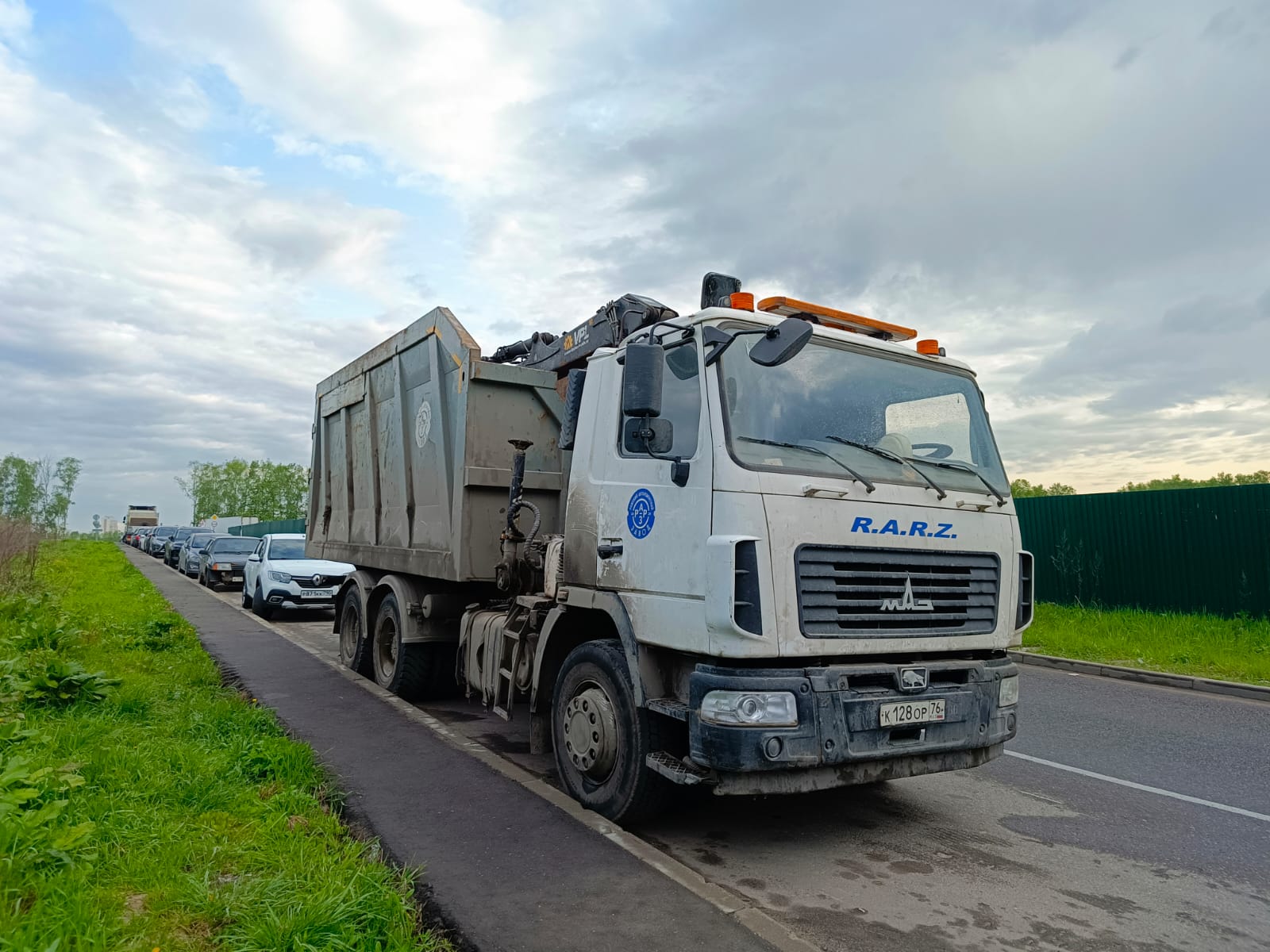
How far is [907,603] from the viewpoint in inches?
164

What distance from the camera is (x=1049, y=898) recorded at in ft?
12.5

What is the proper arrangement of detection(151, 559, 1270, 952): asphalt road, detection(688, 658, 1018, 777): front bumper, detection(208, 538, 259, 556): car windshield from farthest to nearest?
1. detection(208, 538, 259, 556): car windshield
2. detection(688, 658, 1018, 777): front bumper
3. detection(151, 559, 1270, 952): asphalt road

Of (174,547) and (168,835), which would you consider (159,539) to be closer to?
(174,547)

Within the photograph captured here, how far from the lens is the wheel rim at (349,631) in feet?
29.6

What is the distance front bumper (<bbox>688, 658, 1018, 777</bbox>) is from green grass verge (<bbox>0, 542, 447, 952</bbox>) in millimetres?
1388

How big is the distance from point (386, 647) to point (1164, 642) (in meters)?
10.0

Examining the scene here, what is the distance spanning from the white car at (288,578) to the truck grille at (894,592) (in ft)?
41.1

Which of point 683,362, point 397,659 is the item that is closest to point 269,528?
point 397,659

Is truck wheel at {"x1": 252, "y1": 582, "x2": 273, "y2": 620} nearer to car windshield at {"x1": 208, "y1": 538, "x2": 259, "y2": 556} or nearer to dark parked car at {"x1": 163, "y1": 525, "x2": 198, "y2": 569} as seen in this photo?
car windshield at {"x1": 208, "y1": 538, "x2": 259, "y2": 556}

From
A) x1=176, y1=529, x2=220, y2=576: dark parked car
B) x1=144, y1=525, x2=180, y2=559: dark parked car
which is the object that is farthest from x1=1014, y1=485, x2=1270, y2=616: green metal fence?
x1=144, y1=525, x2=180, y2=559: dark parked car

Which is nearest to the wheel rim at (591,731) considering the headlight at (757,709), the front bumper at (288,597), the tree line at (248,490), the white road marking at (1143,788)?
the headlight at (757,709)

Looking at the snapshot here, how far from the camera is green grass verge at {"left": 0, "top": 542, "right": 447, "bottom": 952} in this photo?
297 cm

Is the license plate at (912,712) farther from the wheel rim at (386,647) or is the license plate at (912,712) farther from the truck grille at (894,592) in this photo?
the wheel rim at (386,647)

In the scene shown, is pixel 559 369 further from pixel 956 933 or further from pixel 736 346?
pixel 956 933
